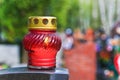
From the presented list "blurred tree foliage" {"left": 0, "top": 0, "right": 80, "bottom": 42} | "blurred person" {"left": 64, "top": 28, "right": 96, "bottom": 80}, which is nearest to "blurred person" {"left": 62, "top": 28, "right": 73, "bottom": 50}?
"blurred person" {"left": 64, "top": 28, "right": 96, "bottom": 80}

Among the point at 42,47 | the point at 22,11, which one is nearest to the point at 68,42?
the point at 22,11

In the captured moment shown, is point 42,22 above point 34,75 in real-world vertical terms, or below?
above

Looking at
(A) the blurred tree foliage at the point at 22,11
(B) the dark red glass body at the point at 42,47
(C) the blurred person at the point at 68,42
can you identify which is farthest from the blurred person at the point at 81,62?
(B) the dark red glass body at the point at 42,47

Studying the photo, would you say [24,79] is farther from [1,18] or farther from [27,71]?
[1,18]

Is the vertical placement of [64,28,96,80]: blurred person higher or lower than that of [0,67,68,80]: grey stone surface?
lower

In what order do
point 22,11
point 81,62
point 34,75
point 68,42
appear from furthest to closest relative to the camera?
point 68,42 < point 81,62 < point 22,11 < point 34,75

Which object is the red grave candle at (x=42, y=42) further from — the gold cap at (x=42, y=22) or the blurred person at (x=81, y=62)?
the blurred person at (x=81, y=62)

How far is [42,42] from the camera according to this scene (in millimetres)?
1594

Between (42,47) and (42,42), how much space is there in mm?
22

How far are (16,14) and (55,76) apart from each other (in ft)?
10.2

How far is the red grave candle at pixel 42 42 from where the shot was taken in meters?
1.59

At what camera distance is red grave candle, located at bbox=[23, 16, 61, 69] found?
1595 mm

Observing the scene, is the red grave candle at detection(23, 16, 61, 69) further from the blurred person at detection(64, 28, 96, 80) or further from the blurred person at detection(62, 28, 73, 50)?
the blurred person at detection(62, 28, 73, 50)

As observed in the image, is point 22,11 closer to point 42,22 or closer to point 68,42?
point 68,42
